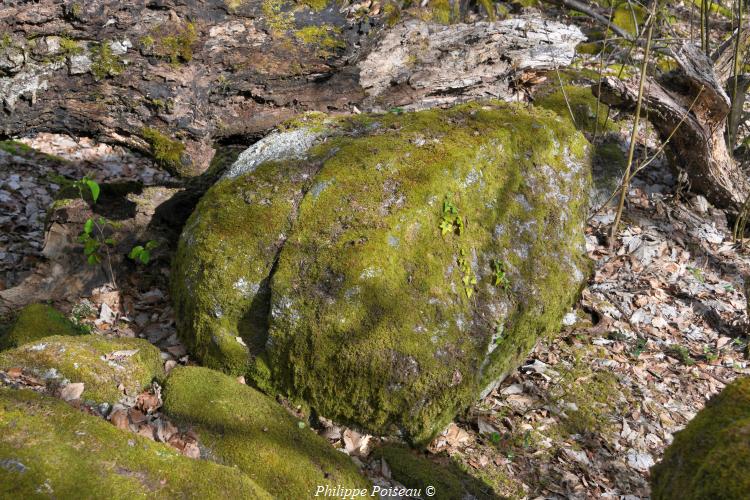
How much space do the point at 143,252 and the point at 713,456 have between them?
407cm

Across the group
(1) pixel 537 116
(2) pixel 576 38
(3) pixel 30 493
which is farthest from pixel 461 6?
(3) pixel 30 493

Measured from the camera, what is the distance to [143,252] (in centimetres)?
443

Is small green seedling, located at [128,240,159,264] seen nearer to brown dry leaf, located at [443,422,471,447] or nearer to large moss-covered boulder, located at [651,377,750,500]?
brown dry leaf, located at [443,422,471,447]

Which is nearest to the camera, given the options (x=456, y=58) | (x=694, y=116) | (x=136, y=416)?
(x=136, y=416)

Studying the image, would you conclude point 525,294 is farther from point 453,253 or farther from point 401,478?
point 401,478

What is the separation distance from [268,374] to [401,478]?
1.10m

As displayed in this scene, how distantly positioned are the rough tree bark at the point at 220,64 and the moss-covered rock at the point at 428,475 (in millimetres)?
3004

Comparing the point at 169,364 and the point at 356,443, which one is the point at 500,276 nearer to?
the point at 356,443

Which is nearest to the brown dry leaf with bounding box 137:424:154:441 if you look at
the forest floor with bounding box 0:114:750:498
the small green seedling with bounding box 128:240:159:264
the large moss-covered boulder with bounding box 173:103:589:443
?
the forest floor with bounding box 0:114:750:498

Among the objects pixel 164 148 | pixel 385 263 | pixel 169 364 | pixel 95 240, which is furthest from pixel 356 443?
pixel 164 148

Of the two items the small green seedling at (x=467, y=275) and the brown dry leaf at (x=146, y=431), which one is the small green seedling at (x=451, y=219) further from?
the brown dry leaf at (x=146, y=431)

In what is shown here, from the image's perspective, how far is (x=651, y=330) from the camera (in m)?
5.18

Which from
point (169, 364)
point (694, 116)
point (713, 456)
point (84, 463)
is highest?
point (694, 116)

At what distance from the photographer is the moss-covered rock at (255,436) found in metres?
2.79
